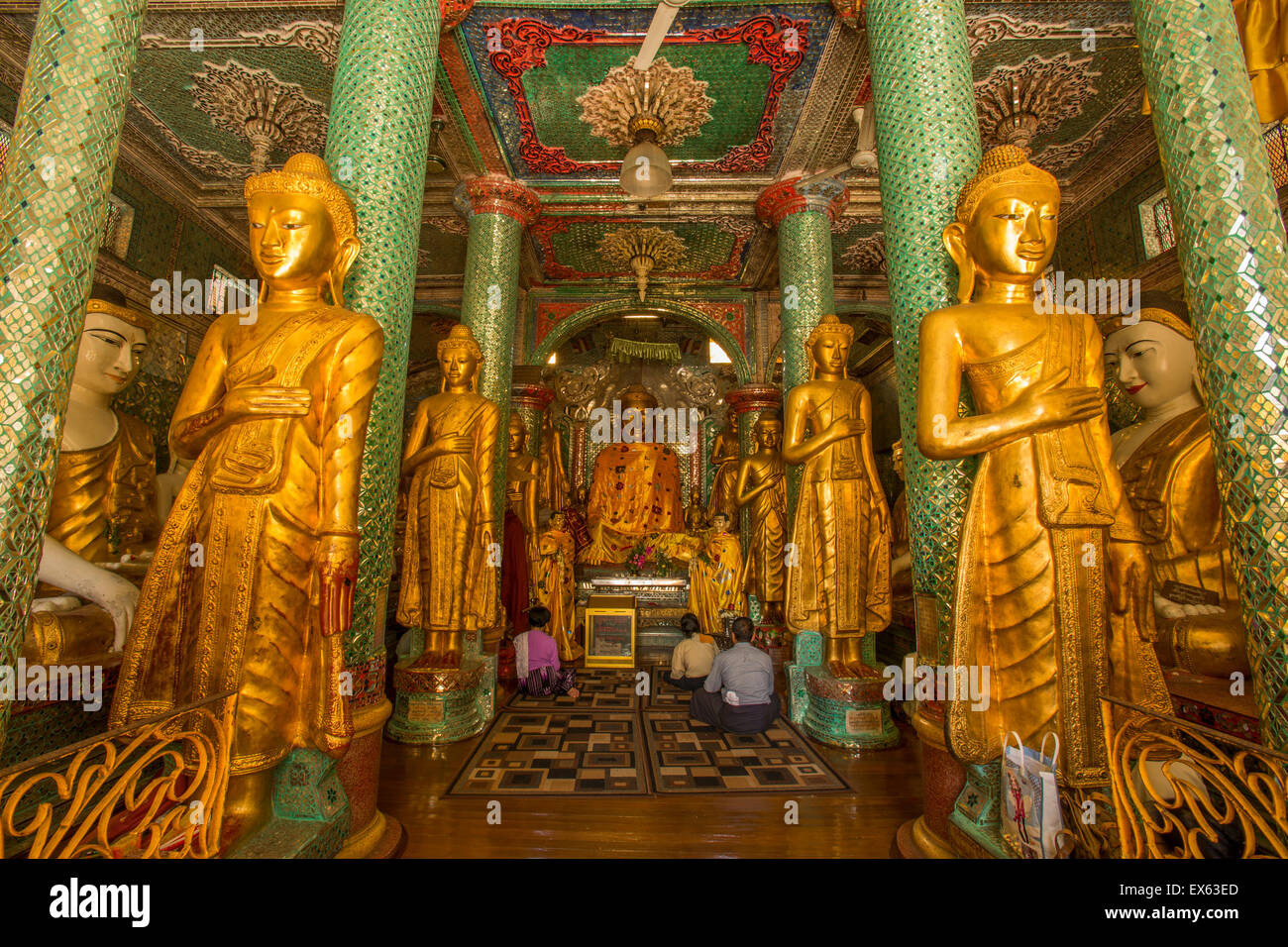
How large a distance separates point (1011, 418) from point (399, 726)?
4066 mm

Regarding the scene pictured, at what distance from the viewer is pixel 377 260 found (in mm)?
2752

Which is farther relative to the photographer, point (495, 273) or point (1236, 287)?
point (495, 273)

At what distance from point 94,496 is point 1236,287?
17.8 feet

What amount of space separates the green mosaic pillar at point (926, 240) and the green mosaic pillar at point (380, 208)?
7.58 ft

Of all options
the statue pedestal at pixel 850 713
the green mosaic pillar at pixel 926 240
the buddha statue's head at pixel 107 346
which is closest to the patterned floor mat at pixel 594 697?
the statue pedestal at pixel 850 713

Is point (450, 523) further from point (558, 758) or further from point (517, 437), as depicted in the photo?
point (517, 437)

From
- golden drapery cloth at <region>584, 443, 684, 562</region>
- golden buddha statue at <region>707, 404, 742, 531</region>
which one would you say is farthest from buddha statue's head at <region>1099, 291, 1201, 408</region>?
golden drapery cloth at <region>584, 443, 684, 562</region>

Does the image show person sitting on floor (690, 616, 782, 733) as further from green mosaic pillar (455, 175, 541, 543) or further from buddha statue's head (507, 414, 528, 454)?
buddha statue's head (507, 414, 528, 454)

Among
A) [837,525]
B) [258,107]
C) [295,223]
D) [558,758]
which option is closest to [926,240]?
[837,525]

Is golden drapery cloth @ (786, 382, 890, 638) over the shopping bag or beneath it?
over

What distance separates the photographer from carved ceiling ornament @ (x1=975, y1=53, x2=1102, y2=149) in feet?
16.8

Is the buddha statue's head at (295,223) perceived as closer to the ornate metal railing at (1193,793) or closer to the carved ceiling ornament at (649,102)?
the ornate metal railing at (1193,793)

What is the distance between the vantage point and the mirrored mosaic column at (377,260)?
2.57 m

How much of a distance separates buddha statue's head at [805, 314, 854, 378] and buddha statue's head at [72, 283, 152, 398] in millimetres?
4695
